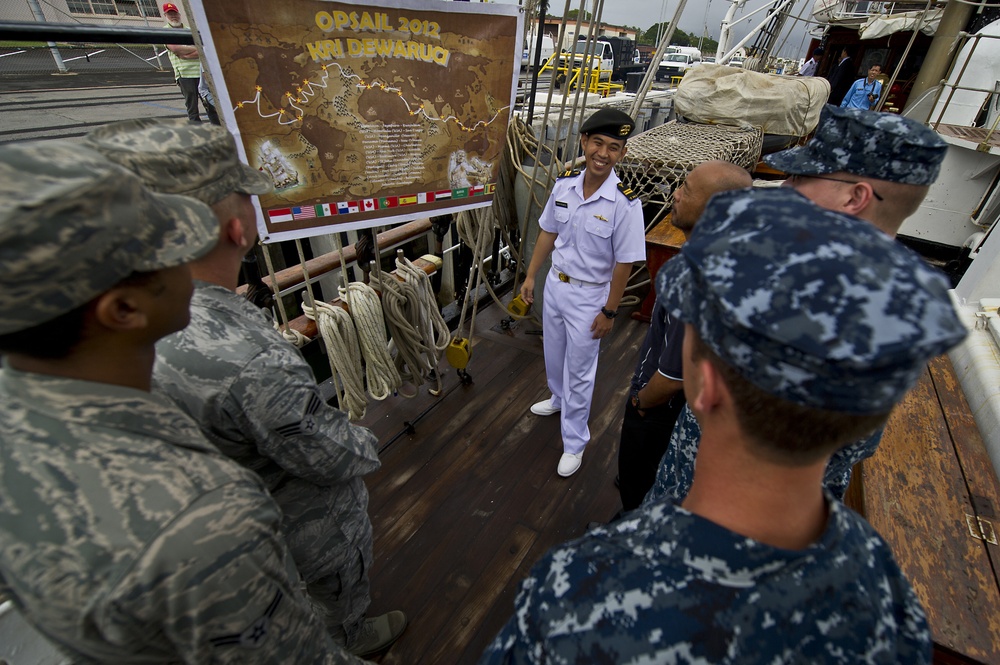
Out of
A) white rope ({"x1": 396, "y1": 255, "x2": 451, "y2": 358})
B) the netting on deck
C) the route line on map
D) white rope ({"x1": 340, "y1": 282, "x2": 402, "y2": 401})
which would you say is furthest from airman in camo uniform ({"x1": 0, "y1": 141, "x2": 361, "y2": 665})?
the netting on deck

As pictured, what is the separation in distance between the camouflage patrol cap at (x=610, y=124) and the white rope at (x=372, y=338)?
121 cm

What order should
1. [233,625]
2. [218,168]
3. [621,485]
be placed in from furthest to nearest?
[621,485] → [218,168] → [233,625]

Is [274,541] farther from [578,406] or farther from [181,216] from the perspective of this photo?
[578,406]

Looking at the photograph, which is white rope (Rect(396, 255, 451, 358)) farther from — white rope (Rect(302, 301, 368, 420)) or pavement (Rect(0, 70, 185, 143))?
pavement (Rect(0, 70, 185, 143))

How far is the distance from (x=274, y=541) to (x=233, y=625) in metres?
0.12

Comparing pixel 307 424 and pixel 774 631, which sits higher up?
pixel 774 631

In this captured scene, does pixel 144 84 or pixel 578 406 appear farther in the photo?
pixel 144 84

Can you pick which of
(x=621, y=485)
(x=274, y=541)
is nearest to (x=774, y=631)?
(x=274, y=541)

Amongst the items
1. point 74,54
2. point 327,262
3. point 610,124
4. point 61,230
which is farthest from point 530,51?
point 74,54

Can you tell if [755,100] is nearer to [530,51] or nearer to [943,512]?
[530,51]

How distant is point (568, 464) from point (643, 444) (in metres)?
0.64

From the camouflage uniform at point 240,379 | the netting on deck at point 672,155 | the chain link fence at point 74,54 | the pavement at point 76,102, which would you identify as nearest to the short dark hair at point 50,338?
the camouflage uniform at point 240,379

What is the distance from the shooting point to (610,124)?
6.33ft

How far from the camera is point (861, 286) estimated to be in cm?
44
